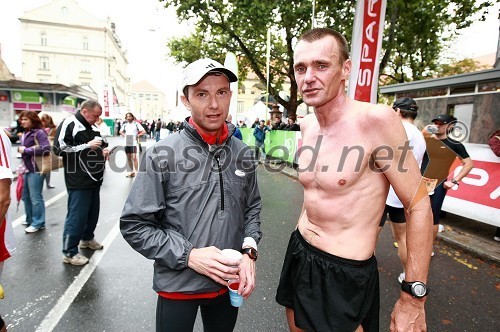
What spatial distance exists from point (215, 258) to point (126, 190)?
291 inches

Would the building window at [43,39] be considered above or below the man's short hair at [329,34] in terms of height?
above

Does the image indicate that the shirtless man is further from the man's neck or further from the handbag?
the handbag

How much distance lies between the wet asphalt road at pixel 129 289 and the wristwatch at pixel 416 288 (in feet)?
5.41

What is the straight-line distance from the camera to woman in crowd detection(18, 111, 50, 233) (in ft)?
14.6

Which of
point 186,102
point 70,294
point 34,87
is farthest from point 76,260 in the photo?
point 34,87

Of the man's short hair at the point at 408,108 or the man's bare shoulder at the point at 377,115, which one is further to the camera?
the man's short hair at the point at 408,108

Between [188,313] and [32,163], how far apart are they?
14.6ft

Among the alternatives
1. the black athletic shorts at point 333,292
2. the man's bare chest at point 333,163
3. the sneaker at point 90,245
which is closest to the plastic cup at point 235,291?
the black athletic shorts at point 333,292

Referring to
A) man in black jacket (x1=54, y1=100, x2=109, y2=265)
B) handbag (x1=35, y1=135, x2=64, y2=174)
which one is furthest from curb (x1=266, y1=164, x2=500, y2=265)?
handbag (x1=35, y1=135, x2=64, y2=174)

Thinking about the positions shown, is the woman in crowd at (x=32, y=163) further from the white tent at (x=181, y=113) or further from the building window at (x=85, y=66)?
the building window at (x=85, y=66)

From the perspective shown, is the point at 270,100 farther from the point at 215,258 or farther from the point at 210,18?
the point at 215,258

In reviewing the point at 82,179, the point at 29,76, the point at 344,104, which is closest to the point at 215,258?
the point at 344,104

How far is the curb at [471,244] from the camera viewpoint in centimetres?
425

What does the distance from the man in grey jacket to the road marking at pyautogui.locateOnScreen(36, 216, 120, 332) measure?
5.85ft
